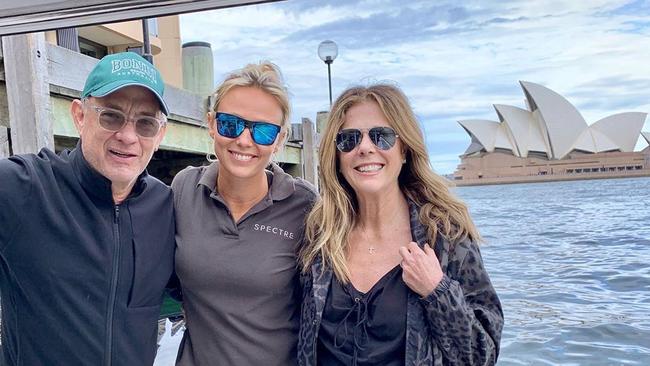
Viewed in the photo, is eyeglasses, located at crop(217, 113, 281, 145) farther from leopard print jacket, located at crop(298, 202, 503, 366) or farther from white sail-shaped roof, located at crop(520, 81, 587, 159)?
white sail-shaped roof, located at crop(520, 81, 587, 159)

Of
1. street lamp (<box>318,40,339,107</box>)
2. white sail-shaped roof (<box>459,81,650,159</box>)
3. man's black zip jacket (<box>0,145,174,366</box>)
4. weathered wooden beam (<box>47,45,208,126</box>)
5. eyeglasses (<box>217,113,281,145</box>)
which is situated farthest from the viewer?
white sail-shaped roof (<box>459,81,650,159</box>)

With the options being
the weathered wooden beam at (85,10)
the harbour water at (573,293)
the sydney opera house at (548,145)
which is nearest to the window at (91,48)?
the harbour water at (573,293)

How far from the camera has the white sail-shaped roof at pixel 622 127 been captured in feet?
Result: 152

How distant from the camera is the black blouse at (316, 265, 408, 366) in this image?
1.59 m

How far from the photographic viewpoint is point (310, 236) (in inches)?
70.4

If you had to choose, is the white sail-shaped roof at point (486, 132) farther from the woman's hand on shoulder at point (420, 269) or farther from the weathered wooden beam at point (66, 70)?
the woman's hand on shoulder at point (420, 269)

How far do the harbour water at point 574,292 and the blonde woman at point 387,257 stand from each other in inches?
16.4

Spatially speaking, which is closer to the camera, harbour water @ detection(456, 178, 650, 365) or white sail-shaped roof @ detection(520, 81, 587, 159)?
harbour water @ detection(456, 178, 650, 365)

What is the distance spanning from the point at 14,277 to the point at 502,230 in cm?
1720

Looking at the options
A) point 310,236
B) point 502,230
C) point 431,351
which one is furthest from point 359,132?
point 502,230

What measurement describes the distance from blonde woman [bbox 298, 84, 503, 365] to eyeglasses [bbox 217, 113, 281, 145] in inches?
7.1

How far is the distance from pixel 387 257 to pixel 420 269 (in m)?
0.19

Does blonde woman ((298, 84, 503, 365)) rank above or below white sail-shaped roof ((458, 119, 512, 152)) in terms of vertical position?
below

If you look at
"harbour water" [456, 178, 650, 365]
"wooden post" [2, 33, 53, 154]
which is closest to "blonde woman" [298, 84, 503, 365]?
"harbour water" [456, 178, 650, 365]
